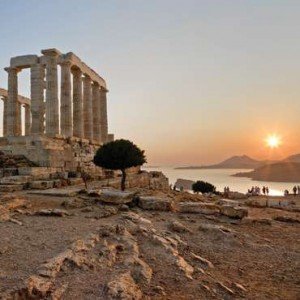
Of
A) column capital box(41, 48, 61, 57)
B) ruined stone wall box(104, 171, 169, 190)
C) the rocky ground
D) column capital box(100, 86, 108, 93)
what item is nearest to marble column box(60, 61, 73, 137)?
column capital box(41, 48, 61, 57)

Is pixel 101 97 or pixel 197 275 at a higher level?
pixel 101 97

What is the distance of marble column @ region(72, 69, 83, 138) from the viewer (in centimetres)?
3233

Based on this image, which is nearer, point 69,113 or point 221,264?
point 221,264

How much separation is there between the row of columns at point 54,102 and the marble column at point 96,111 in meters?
1.37

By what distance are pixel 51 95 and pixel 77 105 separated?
3730mm

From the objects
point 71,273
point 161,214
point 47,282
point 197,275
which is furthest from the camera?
point 161,214

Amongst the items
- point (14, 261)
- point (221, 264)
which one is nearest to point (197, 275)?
point (221, 264)

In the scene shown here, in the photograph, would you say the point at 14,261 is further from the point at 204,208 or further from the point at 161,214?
the point at 204,208

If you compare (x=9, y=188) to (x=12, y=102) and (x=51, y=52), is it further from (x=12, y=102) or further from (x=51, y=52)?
(x=12, y=102)

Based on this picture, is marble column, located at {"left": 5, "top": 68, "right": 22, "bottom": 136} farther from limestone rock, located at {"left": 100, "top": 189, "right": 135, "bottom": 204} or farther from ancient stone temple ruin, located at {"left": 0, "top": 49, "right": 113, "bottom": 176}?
limestone rock, located at {"left": 100, "top": 189, "right": 135, "bottom": 204}

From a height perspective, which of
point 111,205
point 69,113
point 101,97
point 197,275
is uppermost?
point 101,97

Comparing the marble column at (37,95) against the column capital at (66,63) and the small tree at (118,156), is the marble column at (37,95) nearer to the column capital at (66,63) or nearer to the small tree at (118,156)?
the column capital at (66,63)

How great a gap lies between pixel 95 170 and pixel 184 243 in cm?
2146

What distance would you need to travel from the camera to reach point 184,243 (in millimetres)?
10148
